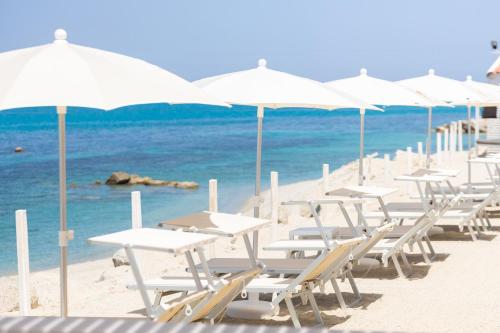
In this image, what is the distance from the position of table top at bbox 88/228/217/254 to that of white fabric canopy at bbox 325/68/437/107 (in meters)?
5.55

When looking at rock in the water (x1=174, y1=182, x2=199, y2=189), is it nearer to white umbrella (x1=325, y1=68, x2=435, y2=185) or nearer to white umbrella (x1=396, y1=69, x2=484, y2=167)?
white umbrella (x1=396, y1=69, x2=484, y2=167)

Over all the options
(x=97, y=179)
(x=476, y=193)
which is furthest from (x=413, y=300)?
(x=97, y=179)

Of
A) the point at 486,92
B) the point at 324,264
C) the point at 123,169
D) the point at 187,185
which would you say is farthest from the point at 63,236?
the point at 123,169

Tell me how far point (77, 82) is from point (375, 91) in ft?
19.6

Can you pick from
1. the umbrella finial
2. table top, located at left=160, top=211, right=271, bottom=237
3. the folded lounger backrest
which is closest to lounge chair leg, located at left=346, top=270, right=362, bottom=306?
the folded lounger backrest

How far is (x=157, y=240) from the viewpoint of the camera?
5.08 metres

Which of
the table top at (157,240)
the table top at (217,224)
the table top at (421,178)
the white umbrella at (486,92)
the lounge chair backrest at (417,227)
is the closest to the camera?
the table top at (157,240)

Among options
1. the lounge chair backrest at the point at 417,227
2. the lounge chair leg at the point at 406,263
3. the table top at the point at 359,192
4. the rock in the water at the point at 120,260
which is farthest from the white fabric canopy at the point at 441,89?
the rock in the water at the point at 120,260

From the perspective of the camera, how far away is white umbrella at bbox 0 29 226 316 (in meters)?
5.21

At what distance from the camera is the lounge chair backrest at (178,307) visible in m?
4.85

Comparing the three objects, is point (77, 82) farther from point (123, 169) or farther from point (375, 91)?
point (123, 169)

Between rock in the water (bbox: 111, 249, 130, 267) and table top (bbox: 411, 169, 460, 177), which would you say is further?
rock in the water (bbox: 111, 249, 130, 267)

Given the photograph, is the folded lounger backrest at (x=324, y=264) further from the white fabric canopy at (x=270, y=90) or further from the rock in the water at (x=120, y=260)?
the rock in the water at (x=120, y=260)

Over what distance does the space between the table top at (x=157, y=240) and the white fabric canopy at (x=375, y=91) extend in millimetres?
5554
